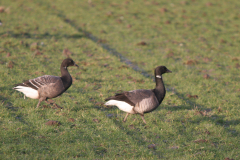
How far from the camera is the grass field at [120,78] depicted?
8.23 metres

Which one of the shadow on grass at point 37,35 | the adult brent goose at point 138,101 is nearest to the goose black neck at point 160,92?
the adult brent goose at point 138,101

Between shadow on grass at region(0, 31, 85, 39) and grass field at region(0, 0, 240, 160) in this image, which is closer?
grass field at region(0, 0, 240, 160)

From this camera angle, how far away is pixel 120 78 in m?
14.9

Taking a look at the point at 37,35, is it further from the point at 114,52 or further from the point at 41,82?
the point at 41,82

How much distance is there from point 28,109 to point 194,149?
6.26 m

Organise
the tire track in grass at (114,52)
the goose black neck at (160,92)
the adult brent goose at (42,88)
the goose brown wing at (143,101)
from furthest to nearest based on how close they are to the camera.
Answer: the tire track in grass at (114,52) < the adult brent goose at (42,88) < the goose black neck at (160,92) < the goose brown wing at (143,101)

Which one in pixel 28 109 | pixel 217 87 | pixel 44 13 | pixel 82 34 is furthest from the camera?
pixel 44 13

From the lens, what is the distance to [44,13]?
30094 millimetres

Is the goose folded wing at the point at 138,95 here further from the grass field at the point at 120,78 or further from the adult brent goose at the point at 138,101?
the grass field at the point at 120,78

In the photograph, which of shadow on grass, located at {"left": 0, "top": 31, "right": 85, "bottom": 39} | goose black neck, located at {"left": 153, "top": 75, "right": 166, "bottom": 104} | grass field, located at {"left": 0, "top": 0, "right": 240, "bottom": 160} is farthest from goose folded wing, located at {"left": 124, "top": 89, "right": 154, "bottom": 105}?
shadow on grass, located at {"left": 0, "top": 31, "right": 85, "bottom": 39}

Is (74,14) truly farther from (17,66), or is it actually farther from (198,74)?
(198,74)

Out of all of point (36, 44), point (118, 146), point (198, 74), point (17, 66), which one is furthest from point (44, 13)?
point (118, 146)

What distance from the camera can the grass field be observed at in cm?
823

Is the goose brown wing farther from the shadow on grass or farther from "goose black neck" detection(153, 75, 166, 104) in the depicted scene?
the shadow on grass
